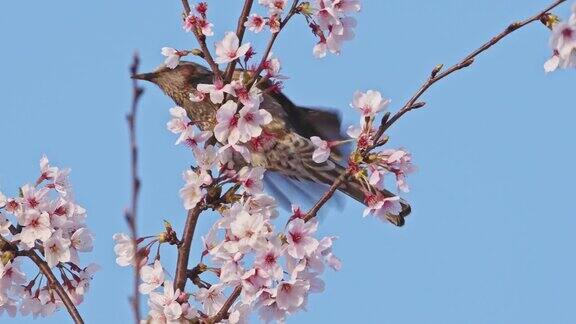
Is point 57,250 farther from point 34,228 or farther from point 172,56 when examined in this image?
point 172,56

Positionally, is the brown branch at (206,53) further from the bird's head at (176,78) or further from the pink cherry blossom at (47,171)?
the bird's head at (176,78)

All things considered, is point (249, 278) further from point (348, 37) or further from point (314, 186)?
point (314, 186)

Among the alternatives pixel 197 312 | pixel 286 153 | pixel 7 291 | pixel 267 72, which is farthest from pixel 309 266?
pixel 286 153

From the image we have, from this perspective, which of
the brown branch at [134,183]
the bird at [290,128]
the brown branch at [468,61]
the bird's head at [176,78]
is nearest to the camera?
the brown branch at [134,183]

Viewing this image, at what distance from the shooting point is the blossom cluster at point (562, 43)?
3564 mm

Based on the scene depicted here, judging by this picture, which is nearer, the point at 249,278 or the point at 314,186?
the point at 249,278

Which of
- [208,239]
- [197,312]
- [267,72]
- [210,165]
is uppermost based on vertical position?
[267,72]

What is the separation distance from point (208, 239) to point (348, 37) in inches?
40.6

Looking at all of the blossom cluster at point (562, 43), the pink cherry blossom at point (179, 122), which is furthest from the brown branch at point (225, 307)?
the blossom cluster at point (562, 43)

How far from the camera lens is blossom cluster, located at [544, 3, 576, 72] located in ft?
11.7

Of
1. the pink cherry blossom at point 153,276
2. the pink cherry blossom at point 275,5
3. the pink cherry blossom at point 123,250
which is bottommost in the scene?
the pink cherry blossom at point 153,276

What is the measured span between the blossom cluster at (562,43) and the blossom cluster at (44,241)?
2009 millimetres

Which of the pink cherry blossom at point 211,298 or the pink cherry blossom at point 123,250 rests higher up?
the pink cherry blossom at point 123,250

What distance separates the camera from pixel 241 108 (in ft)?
13.2
